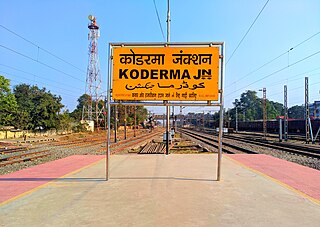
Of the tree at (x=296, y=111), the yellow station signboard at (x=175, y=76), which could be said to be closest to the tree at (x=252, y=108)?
the tree at (x=296, y=111)

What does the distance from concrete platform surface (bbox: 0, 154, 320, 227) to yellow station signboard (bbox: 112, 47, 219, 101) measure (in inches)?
90.6

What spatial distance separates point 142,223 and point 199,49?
4916 millimetres

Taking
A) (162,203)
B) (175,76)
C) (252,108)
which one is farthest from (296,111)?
(162,203)

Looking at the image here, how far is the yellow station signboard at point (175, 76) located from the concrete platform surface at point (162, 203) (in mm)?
2302

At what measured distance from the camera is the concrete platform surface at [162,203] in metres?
4.44

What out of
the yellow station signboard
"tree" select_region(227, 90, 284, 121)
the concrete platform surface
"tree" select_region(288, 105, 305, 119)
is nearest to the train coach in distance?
the yellow station signboard

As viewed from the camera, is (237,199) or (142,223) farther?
(237,199)

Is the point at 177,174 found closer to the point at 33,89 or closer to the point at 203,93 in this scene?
the point at 203,93

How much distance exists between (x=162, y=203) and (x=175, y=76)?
3.54m

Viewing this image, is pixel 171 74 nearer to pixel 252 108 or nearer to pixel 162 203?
pixel 162 203

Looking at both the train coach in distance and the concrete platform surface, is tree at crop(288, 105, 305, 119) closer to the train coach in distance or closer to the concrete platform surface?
the train coach in distance

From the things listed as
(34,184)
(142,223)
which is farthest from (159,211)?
(34,184)

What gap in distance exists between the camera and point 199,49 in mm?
7523

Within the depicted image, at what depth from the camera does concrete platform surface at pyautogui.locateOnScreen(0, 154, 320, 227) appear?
4.44 m
